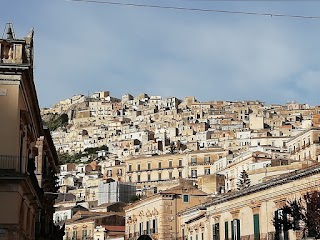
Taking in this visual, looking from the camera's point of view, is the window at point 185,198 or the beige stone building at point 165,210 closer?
the beige stone building at point 165,210

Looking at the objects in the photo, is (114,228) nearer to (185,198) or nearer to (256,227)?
(185,198)

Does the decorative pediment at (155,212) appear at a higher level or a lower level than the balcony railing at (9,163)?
higher

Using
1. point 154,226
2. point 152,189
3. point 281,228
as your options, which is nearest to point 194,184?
point 152,189

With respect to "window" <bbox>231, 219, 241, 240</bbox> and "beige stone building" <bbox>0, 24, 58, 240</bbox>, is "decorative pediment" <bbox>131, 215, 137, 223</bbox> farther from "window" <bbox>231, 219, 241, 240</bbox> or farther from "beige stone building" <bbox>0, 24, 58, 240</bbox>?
"beige stone building" <bbox>0, 24, 58, 240</bbox>

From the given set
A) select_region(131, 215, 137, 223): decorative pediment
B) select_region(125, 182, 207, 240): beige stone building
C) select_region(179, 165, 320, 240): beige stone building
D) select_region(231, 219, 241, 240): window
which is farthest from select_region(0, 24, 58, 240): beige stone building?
select_region(131, 215, 137, 223): decorative pediment

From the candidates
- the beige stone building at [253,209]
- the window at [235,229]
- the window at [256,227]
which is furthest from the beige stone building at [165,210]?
the window at [256,227]

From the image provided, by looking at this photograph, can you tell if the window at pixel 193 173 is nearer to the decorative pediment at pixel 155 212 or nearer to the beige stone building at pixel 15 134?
the decorative pediment at pixel 155 212

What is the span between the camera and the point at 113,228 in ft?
256

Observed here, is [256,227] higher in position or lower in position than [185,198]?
lower

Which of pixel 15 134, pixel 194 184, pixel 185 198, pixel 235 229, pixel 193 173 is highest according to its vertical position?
pixel 193 173

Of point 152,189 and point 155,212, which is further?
point 152,189

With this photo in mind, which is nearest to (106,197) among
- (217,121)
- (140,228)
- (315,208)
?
(140,228)

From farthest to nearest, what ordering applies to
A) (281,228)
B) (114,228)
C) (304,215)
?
(114,228)
(281,228)
(304,215)

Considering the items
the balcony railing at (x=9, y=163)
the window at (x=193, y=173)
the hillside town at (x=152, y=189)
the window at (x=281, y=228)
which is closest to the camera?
the balcony railing at (x=9, y=163)
